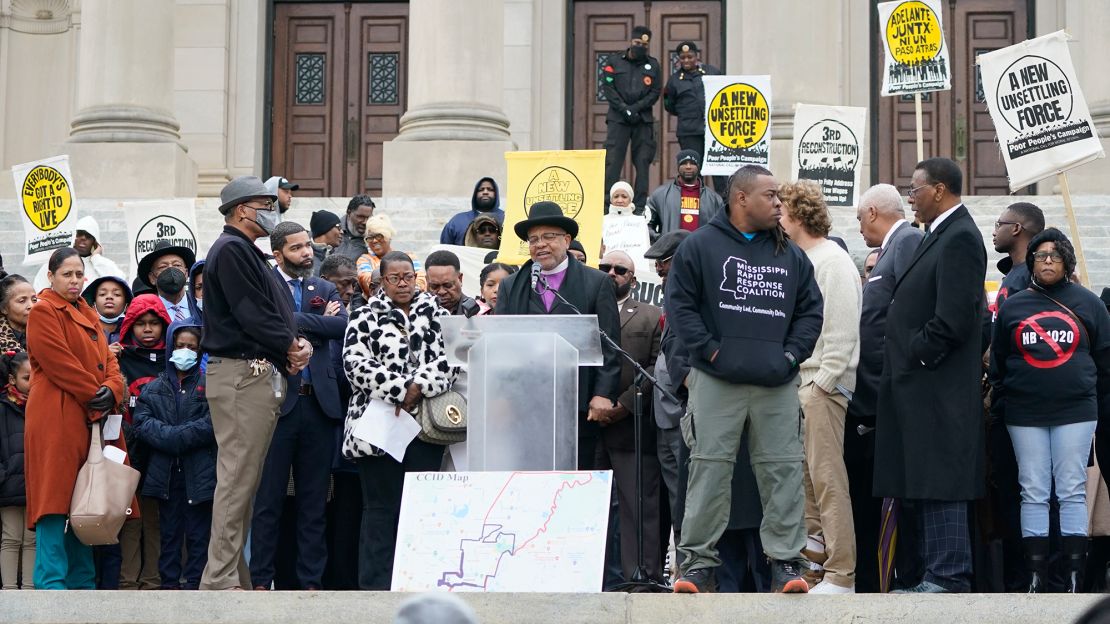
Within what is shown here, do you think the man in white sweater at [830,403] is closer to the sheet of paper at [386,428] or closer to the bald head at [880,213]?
the bald head at [880,213]

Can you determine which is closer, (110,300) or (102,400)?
(102,400)

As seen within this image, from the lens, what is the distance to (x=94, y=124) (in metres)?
19.4

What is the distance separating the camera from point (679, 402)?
338 inches

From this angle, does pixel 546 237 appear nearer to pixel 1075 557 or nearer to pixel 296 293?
pixel 296 293

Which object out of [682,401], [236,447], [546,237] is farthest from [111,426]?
[682,401]

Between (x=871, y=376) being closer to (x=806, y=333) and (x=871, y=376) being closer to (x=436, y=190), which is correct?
(x=806, y=333)

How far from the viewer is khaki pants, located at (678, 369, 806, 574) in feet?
25.6

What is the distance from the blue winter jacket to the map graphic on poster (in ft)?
6.02

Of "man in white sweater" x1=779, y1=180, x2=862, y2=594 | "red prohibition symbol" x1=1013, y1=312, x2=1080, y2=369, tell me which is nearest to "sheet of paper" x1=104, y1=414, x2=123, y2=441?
"man in white sweater" x1=779, y1=180, x2=862, y2=594

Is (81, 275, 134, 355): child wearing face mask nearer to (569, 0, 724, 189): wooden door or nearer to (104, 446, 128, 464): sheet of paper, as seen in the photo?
(104, 446, 128, 464): sheet of paper

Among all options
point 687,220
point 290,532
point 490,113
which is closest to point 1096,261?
point 687,220

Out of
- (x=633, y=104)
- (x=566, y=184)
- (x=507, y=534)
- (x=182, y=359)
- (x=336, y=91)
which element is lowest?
(x=507, y=534)

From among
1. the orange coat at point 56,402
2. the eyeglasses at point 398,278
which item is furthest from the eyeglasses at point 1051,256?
the orange coat at point 56,402

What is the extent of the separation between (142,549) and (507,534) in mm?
2829
